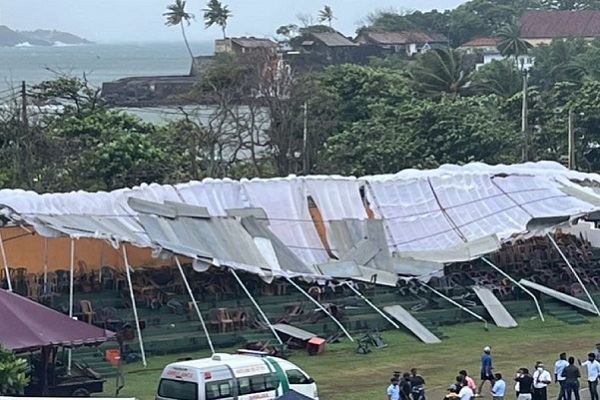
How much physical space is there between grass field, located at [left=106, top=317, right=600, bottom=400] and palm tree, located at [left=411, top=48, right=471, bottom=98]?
37.8 m

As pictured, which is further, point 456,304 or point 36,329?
point 456,304

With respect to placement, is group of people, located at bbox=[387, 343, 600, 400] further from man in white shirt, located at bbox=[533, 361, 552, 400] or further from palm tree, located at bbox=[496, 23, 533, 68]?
palm tree, located at bbox=[496, 23, 533, 68]

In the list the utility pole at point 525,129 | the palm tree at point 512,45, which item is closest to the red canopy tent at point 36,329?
the utility pole at point 525,129

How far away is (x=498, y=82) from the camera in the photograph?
7500 centimetres

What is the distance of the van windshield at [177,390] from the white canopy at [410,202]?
9899mm

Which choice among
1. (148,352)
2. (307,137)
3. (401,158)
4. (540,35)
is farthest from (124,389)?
(540,35)

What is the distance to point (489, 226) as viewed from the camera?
35.6 m

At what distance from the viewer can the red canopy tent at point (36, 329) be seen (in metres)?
23.2

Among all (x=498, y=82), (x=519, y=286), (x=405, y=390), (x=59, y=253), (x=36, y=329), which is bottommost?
(x=519, y=286)

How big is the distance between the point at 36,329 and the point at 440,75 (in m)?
50.6

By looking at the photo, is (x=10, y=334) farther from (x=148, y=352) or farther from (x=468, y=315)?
(x=468, y=315)

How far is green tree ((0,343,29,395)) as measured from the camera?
2045 cm

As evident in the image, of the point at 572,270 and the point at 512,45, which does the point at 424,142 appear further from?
the point at 512,45

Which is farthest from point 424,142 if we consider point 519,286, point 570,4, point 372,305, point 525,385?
point 570,4
